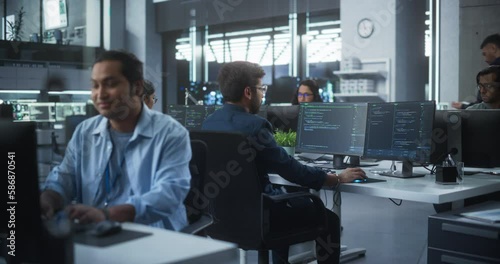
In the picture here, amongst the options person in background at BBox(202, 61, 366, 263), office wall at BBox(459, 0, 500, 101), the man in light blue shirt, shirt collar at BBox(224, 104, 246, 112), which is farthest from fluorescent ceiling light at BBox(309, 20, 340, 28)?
the man in light blue shirt

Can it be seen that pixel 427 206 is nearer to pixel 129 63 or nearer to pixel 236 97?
pixel 236 97

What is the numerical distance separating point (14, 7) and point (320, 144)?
7.88 meters

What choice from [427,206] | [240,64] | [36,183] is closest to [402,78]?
[427,206]

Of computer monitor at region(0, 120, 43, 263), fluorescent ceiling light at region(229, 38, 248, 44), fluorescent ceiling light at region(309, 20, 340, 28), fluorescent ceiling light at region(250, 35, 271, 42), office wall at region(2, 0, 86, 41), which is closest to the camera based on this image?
computer monitor at region(0, 120, 43, 263)

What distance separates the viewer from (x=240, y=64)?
116 inches

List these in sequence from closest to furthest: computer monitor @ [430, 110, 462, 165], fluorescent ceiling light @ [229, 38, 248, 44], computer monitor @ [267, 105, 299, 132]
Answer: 1. computer monitor @ [430, 110, 462, 165]
2. computer monitor @ [267, 105, 299, 132]
3. fluorescent ceiling light @ [229, 38, 248, 44]

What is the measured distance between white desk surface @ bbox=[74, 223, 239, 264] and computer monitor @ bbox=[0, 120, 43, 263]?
12 centimetres

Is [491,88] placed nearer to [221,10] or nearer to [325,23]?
[325,23]

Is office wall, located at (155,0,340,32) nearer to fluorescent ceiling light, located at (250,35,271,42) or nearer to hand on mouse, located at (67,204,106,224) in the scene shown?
fluorescent ceiling light, located at (250,35,271,42)

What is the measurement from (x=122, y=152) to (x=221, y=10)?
8773mm

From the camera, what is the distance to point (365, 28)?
7875 millimetres

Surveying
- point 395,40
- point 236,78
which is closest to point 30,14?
point 395,40

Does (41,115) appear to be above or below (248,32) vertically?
below

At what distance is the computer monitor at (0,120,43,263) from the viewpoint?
1.19 m
